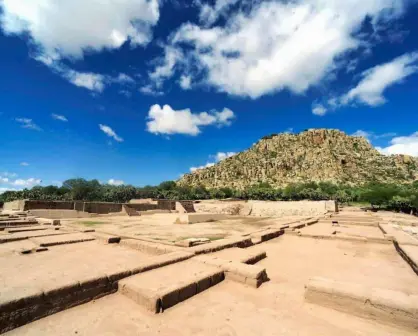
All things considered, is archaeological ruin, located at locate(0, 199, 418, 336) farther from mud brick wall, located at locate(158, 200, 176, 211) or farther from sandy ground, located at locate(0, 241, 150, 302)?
mud brick wall, located at locate(158, 200, 176, 211)

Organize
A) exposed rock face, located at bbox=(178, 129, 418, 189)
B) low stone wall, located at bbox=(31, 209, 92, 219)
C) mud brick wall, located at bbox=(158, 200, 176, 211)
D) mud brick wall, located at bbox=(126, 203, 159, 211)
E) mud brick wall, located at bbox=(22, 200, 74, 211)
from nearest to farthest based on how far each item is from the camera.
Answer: low stone wall, located at bbox=(31, 209, 92, 219)
mud brick wall, located at bbox=(22, 200, 74, 211)
mud brick wall, located at bbox=(126, 203, 159, 211)
mud brick wall, located at bbox=(158, 200, 176, 211)
exposed rock face, located at bbox=(178, 129, 418, 189)

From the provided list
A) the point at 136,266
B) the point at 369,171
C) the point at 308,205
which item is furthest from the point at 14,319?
the point at 369,171

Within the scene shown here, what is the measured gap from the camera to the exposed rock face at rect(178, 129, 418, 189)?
292ft

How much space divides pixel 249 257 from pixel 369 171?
328ft

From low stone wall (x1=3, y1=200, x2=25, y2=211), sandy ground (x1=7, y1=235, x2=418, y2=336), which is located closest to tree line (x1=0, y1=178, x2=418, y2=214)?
low stone wall (x1=3, y1=200, x2=25, y2=211)

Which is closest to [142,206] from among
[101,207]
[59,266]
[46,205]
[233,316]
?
[101,207]

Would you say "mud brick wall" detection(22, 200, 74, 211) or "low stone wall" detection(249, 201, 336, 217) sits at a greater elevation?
"mud brick wall" detection(22, 200, 74, 211)

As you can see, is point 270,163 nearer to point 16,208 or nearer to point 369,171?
point 369,171

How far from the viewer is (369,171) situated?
88.6m

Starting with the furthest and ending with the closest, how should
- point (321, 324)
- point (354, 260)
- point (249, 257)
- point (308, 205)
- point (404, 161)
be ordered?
point (404, 161)
point (308, 205)
point (354, 260)
point (249, 257)
point (321, 324)

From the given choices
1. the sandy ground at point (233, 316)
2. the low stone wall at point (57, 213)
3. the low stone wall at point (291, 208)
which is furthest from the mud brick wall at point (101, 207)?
the sandy ground at point (233, 316)

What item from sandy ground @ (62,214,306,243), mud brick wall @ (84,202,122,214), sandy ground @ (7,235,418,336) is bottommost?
sandy ground @ (7,235,418,336)

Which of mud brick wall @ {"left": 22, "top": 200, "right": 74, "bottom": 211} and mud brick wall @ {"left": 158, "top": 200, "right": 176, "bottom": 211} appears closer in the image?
mud brick wall @ {"left": 22, "top": 200, "right": 74, "bottom": 211}

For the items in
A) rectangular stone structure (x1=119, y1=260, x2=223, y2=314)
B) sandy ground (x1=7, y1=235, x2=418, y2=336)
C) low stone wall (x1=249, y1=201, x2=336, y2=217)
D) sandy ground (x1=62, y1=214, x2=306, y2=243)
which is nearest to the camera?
sandy ground (x1=7, y1=235, x2=418, y2=336)
